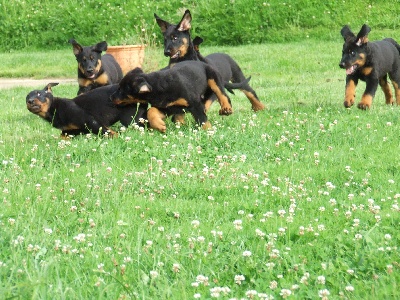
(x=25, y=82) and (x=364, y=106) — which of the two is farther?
(x=25, y=82)

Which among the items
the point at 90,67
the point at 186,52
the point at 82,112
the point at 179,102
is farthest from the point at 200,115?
the point at 90,67

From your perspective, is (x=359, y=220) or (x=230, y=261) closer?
(x=230, y=261)

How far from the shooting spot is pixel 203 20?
2198 cm

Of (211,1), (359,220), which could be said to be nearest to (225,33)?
(211,1)

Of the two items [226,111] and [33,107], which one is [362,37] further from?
[33,107]

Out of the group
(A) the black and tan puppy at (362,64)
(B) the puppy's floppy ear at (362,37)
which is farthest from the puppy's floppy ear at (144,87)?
(B) the puppy's floppy ear at (362,37)

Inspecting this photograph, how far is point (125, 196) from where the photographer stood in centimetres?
577

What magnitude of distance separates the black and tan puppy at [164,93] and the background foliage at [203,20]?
37.0ft

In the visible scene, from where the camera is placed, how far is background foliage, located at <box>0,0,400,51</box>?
21141 mm

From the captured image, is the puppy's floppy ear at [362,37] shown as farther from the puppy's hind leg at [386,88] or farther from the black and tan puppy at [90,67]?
the black and tan puppy at [90,67]

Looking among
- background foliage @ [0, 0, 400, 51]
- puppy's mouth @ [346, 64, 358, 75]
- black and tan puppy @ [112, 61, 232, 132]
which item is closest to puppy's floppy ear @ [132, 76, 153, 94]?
black and tan puppy @ [112, 61, 232, 132]

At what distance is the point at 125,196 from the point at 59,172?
1000mm

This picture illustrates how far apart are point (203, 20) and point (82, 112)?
44.2 ft

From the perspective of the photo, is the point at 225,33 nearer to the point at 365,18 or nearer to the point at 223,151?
the point at 365,18
